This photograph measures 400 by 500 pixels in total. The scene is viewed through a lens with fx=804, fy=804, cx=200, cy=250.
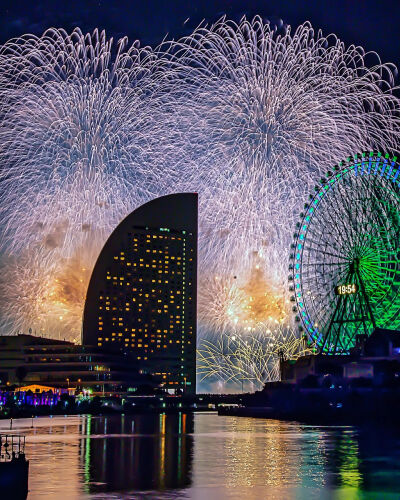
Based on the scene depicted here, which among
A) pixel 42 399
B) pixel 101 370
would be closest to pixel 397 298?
pixel 42 399

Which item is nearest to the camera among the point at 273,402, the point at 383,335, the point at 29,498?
the point at 29,498

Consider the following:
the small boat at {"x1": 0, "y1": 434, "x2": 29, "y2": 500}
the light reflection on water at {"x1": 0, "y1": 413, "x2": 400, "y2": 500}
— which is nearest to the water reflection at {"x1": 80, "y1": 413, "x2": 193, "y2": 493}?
the light reflection on water at {"x1": 0, "y1": 413, "x2": 400, "y2": 500}

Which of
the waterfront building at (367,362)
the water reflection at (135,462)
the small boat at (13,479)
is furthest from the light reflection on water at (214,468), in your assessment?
the waterfront building at (367,362)

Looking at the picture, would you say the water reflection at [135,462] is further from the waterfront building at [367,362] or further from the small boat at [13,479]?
the waterfront building at [367,362]

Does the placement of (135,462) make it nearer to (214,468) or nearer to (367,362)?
(214,468)

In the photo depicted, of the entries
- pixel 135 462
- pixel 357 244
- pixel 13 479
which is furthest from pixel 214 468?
pixel 357 244

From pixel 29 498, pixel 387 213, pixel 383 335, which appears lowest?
pixel 29 498

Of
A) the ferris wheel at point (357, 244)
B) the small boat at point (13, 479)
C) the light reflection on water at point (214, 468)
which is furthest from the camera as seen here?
the ferris wheel at point (357, 244)

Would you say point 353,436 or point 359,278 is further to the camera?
point 359,278

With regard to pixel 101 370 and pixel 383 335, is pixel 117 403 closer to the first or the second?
pixel 101 370
